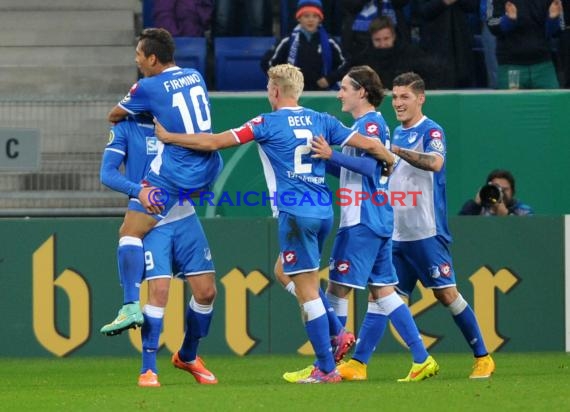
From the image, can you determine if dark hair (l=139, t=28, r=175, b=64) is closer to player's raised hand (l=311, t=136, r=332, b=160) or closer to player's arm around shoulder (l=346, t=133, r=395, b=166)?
player's raised hand (l=311, t=136, r=332, b=160)

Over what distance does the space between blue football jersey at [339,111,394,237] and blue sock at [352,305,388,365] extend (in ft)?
2.19

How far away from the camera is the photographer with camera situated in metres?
12.9

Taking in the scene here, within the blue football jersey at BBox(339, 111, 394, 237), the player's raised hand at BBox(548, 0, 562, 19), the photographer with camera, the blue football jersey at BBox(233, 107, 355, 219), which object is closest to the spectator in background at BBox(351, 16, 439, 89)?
the player's raised hand at BBox(548, 0, 562, 19)

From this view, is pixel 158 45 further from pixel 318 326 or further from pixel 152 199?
pixel 318 326

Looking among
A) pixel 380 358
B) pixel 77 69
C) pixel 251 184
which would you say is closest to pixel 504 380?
pixel 380 358

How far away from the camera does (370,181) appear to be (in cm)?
964

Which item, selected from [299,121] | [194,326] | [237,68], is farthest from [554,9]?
[194,326]

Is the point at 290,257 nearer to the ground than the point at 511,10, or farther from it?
nearer to the ground

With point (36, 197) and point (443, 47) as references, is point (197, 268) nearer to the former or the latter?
point (36, 197)

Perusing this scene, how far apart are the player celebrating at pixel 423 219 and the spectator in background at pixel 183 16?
5.83 metres

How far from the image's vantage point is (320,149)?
364 inches

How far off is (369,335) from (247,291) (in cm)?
287

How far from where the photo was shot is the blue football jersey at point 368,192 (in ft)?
31.6

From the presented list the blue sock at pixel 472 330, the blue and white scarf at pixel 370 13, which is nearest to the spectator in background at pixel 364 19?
the blue and white scarf at pixel 370 13
